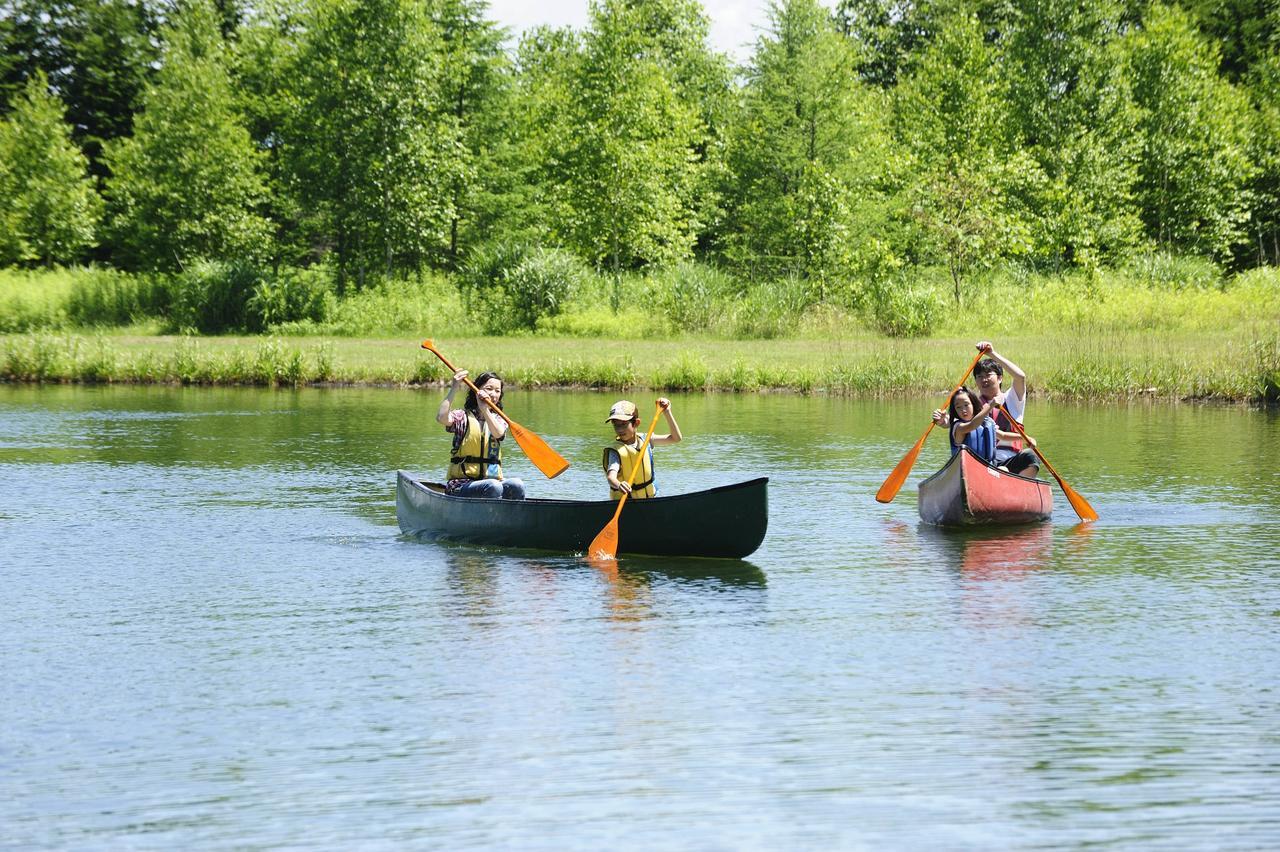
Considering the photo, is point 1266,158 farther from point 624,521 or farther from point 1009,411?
point 624,521

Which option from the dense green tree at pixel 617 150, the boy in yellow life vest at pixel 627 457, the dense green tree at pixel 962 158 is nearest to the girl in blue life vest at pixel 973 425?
the boy in yellow life vest at pixel 627 457

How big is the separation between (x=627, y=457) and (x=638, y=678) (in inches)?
163

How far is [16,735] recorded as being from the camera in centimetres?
839

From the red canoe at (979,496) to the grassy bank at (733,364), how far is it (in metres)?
14.0

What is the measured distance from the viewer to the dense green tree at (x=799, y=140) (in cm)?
4916

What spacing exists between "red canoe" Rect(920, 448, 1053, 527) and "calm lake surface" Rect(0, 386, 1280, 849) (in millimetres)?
263

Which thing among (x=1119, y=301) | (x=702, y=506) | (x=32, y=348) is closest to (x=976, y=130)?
(x=1119, y=301)

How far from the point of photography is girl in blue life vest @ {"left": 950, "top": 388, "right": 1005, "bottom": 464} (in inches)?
592

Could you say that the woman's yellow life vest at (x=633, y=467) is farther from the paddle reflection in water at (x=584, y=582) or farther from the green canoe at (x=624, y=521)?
the paddle reflection in water at (x=584, y=582)

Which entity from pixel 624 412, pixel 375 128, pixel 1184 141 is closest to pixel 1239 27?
pixel 1184 141

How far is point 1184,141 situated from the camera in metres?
48.0

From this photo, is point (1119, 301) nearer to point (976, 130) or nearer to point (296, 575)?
point (976, 130)

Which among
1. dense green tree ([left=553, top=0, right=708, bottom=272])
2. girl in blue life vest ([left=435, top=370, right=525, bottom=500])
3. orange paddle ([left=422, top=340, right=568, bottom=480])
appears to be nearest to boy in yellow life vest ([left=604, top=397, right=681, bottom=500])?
girl in blue life vest ([left=435, top=370, right=525, bottom=500])

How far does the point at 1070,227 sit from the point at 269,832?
41.2m
